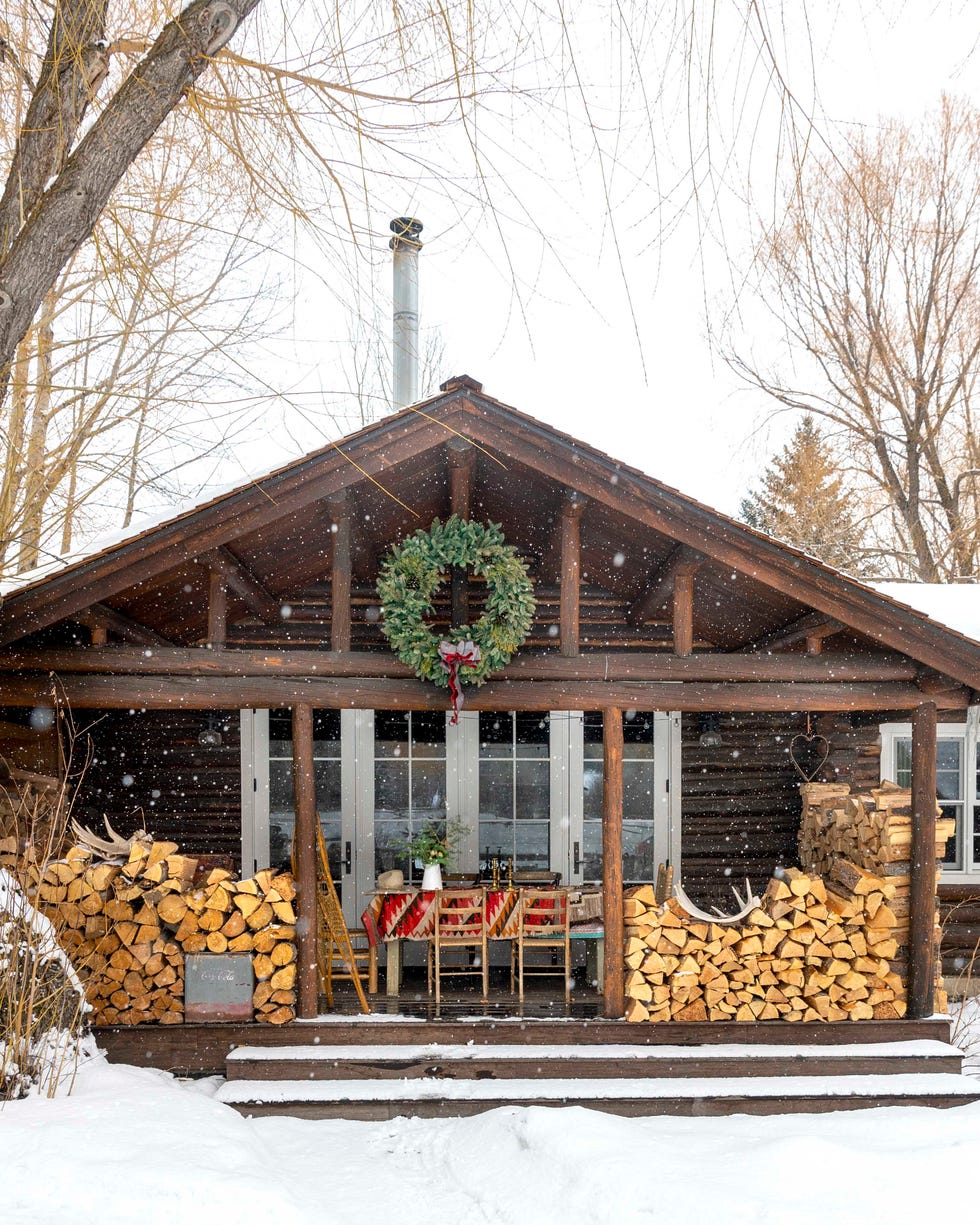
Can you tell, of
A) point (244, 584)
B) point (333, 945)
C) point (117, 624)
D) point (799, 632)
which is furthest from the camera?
point (799, 632)

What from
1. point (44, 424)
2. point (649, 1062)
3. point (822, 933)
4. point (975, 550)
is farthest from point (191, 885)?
point (975, 550)

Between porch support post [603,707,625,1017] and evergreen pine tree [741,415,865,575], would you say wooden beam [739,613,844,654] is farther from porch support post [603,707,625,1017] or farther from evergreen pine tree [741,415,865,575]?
evergreen pine tree [741,415,865,575]

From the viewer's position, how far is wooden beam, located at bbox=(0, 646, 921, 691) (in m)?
5.98

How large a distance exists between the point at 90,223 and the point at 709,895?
7.55 meters

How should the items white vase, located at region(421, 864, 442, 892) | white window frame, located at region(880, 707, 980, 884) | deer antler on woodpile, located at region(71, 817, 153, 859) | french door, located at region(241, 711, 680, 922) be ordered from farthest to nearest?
white window frame, located at region(880, 707, 980, 884) < french door, located at region(241, 711, 680, 922) < white vase, located at region(421, 864, 442, 892) < deer antler on woodpile, located at region(71, 817, 153, 859)

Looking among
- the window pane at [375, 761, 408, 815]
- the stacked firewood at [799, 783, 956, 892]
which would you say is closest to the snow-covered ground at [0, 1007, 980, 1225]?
the stacked firewood at [799, 783, 956, 892]

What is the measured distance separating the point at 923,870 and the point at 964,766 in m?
3.24

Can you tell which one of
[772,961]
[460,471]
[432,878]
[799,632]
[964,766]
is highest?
[460,471]

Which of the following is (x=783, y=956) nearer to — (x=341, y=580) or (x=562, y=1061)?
(x=562, y=1061)

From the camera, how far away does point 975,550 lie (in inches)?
664

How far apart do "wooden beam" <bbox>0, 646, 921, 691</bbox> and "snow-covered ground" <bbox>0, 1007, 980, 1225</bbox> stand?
88.7 inches

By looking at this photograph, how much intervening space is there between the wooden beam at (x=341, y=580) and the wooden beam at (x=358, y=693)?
0.88 feet

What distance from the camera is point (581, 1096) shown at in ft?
18.5

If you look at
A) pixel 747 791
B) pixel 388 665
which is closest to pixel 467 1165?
pixel 388 665
